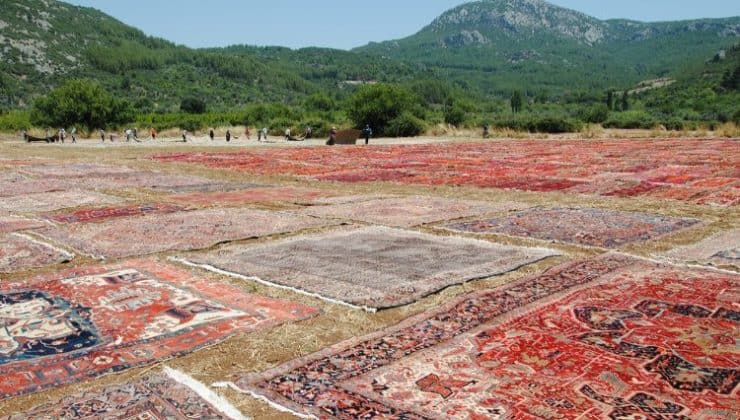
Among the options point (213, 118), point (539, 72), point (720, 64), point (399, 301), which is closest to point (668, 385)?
point (399, 301)

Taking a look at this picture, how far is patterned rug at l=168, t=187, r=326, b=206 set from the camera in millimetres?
12523

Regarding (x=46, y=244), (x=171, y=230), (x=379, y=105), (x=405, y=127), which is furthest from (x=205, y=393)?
(x=379, y=105)

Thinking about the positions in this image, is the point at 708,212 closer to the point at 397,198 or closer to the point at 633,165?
the point at 397,198

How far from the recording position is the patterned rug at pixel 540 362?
3543mm

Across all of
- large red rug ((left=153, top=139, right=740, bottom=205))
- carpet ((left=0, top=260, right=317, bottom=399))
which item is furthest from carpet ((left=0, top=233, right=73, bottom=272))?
large red rug ((left=153, top=139, right=740, bottom=205))

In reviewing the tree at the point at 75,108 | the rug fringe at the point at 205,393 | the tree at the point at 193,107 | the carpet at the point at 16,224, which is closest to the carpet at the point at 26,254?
the carpet at the point at 16,224

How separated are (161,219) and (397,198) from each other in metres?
4.49

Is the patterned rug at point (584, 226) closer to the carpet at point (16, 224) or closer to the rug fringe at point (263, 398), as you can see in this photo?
the rug fringe at point (263, 398)

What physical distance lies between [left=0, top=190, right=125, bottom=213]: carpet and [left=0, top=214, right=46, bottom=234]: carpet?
101cm

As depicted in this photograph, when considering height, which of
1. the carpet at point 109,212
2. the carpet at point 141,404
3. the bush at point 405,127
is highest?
the bush at point 405,127

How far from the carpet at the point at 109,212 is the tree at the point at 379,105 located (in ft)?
122

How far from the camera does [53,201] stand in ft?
41.2

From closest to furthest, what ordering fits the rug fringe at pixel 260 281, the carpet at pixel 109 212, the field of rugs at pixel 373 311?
the field of rugs at pixel 373 311 → the rug fringe at pixel 260 281 → the carpet at pixel 109 212

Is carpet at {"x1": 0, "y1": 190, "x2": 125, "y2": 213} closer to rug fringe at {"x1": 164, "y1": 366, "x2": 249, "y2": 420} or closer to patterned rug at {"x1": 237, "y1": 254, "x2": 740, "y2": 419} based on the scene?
rug fringe at {"x1": 164, "y1": 366, "x2": 249, "y2": 420}
